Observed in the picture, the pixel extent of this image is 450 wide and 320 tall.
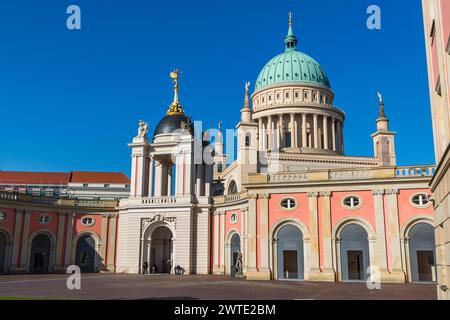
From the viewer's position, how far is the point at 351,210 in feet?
118

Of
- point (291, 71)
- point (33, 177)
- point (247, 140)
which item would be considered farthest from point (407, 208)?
point (33, 177)

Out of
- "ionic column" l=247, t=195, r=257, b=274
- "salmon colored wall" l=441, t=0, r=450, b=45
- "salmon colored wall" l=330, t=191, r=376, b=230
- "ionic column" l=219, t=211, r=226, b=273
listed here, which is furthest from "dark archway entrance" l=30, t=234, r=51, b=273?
"salmon colored wall" l=441, t=0, r=450, b=45

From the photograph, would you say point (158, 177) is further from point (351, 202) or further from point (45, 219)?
point (351, 202)

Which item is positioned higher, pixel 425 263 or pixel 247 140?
pixel 247 140

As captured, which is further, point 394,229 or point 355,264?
point 355,264

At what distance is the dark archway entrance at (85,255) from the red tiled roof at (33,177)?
61.0 metres

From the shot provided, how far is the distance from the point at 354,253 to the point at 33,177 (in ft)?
307

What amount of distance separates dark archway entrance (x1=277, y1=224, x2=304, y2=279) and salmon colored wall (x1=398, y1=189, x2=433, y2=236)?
8.15 metres

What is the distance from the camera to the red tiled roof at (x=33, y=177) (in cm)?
10631

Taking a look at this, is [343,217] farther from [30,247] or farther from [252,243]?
[30,247]

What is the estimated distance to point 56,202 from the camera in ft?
172

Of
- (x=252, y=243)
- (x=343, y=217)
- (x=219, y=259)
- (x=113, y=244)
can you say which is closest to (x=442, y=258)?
(x=343, y=217)

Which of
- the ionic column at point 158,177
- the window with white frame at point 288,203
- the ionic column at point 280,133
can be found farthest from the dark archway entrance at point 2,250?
the ionic column at point 280,133

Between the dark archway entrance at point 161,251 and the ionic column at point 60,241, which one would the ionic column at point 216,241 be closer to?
the dark archway entrance at point 161,251
